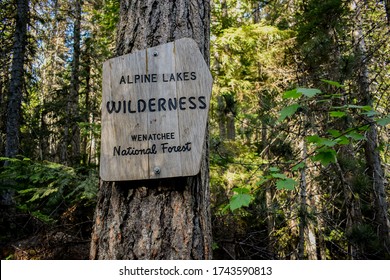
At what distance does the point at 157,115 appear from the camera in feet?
4.35

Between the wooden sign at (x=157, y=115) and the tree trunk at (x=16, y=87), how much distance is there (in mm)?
6349

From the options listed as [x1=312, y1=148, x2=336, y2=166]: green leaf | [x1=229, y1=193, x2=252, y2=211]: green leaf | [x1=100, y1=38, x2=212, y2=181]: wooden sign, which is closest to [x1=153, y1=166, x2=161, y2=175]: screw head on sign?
[x1=100, y1=38, x2=212, y2=181]: wooden sign

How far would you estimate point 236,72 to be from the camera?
7.12m

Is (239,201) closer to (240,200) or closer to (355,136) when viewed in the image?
(240,200)

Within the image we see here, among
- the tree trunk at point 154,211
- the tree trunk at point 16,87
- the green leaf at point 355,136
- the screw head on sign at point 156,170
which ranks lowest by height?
the tree trunk at point 154,211

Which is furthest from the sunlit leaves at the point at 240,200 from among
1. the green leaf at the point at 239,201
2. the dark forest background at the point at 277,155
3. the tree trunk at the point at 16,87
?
the tree trunk at the point at 16,87

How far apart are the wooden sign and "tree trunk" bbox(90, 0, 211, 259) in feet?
0.27

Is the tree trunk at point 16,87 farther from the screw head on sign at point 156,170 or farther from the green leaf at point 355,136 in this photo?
the green leaf at point 355,136

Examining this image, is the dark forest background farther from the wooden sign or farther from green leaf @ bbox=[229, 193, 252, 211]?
the wooden sign

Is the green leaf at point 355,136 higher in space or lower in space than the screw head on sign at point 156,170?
higher

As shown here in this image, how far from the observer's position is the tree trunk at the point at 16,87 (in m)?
6.69

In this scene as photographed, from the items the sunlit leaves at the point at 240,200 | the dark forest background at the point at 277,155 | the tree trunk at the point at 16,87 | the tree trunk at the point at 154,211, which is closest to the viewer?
the tree trunk at the point at 154,211

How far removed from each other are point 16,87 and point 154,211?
6986 millimetres

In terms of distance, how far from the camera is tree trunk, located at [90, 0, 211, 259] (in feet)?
4.22
